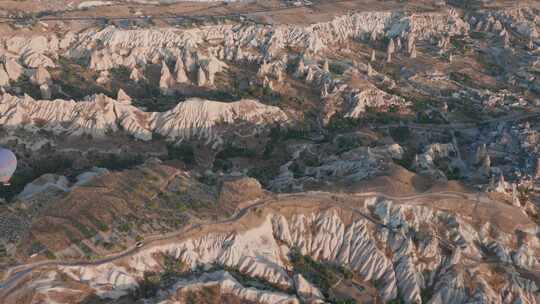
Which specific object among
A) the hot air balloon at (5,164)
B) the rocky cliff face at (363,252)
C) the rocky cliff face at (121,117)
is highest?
the hot air balloon at (5,164)

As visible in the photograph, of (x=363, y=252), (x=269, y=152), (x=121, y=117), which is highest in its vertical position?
(x=121, y=117)

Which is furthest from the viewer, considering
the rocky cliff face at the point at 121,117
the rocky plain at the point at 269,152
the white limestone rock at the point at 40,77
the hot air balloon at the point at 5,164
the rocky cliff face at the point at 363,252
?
the white limestone rock at the point at 40,77

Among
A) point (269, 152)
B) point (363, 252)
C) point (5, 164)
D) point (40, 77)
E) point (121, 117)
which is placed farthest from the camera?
point (40, 77)

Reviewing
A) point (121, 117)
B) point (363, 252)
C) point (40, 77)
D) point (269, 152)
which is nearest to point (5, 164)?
point (121, 117)

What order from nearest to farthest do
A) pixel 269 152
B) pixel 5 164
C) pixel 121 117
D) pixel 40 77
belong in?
pixel 5 164, pixel 269 152, pixel 121 117, pixel 40 77

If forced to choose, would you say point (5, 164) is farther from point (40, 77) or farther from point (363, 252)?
point (40, 77)

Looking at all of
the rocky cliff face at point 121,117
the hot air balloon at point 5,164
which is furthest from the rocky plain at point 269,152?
the hot air balloon at point 5,164

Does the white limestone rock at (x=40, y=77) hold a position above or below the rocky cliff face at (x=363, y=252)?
above

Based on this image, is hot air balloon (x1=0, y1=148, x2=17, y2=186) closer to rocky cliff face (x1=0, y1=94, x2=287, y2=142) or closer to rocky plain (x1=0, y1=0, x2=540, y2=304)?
rocky plain (x1=0, y1=0, x2=540, y2=304)

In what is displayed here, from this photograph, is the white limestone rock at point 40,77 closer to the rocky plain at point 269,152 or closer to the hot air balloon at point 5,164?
the rocky plain at point 269,152

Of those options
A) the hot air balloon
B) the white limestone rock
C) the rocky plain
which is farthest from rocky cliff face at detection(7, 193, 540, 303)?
the white limestone rock
